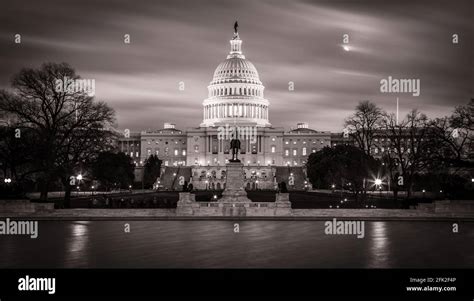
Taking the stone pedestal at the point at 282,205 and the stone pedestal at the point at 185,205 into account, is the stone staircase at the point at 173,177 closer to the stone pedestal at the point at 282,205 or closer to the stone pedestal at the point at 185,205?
the stone pedestal at the point at 185,205

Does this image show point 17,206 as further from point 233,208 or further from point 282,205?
point 282,205

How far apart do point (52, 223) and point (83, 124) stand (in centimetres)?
1371

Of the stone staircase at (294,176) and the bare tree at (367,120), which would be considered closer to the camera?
the bare tree at (367,120)

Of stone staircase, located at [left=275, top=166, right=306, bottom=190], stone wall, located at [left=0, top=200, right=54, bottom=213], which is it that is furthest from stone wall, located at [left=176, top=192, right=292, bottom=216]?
stone staircase, located at [left=275, top=166, right=306, bottom=190]

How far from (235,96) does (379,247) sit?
458 feet

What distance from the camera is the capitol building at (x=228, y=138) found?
509 ft

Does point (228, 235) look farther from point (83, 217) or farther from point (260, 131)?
point (260, 131)

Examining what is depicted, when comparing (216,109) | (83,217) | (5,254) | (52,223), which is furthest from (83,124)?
(216,109)

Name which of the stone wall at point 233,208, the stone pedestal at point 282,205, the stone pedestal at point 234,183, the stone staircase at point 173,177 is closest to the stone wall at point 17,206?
the stone wall at point 233,208

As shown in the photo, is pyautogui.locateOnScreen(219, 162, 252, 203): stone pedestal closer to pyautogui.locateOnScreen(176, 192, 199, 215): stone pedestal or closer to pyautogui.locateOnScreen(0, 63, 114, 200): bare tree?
pyautogui.locateOnScreen(176, 192, 199, 215): stone pedestal

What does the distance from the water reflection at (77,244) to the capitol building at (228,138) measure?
108m

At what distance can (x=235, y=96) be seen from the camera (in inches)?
6388

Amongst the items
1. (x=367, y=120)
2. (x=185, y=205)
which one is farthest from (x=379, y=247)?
(x=367, y=120)

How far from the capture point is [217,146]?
513 feet
